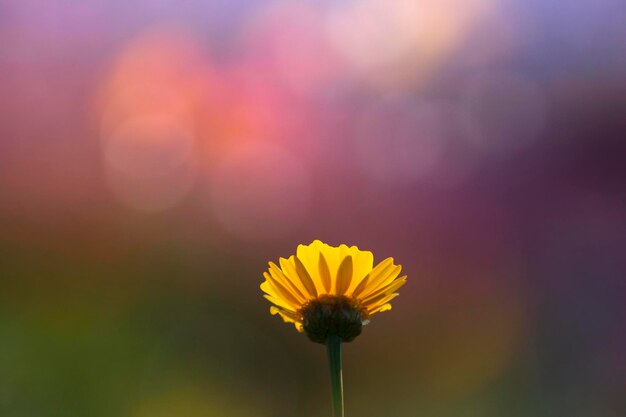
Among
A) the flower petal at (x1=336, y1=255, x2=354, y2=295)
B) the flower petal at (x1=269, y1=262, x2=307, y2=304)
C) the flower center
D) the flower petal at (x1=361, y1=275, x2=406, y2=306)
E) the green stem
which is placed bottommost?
the green stem

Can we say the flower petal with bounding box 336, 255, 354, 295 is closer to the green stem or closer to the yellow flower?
the yellow flower

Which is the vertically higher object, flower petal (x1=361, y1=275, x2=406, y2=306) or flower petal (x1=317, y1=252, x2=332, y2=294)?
flower petal (x1=317, y1=252, x2=332, y2=294)

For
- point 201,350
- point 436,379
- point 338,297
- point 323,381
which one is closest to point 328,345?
point 338,297

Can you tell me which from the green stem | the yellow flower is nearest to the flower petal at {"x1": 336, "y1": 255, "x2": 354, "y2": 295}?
the yellow flower

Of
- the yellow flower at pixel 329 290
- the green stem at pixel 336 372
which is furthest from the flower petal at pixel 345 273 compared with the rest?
the green stem at pixel 336 372

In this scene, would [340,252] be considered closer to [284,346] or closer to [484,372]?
[284,346]

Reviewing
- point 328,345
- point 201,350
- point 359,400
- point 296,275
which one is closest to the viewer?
point 328,345

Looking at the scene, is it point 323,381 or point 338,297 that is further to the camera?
point 323,381
